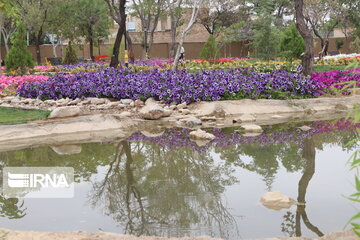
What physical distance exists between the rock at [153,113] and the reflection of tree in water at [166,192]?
106 inches

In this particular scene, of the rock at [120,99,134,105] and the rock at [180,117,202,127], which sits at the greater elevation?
the rock at [120,99,134,105]

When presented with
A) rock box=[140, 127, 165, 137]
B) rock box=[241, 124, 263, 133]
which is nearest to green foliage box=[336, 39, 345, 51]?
rock box=[241, 124, 263, 133]

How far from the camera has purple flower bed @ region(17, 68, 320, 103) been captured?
12773 mm

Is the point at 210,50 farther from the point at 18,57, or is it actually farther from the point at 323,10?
the point at 323,10

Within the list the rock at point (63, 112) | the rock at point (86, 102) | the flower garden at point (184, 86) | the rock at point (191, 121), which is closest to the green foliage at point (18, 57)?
the flower garden at point (184, 86)

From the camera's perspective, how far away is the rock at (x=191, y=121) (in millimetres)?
11137

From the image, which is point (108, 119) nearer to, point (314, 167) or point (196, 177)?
point (196, 177)

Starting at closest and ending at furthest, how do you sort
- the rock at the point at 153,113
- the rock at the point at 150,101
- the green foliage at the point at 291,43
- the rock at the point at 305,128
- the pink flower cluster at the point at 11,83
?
the rock at the point at 305,128
the rock at the point at 153,113
the rock at the point at 150,101
the pink flower cluster at the point at 11,83
the green foliage at the point at 291,43

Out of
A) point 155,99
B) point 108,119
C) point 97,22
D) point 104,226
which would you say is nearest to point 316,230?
point 104,226

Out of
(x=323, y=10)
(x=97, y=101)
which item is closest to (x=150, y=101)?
(x=97, y=101)

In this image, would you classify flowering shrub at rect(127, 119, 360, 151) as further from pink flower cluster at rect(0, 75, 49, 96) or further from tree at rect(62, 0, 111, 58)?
tree at rect(62, 0, 111, 58)

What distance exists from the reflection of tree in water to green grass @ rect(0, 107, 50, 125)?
2966 mm

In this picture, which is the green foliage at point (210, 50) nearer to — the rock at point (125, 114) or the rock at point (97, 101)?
the rock at point (97, 101)

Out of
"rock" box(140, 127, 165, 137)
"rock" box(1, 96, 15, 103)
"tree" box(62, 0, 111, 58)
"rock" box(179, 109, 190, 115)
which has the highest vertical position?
"tree" box(62, 0, 111, 58)
